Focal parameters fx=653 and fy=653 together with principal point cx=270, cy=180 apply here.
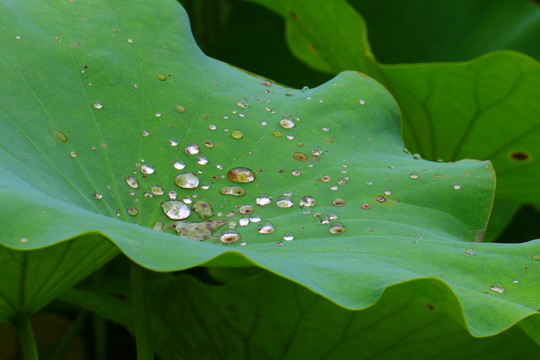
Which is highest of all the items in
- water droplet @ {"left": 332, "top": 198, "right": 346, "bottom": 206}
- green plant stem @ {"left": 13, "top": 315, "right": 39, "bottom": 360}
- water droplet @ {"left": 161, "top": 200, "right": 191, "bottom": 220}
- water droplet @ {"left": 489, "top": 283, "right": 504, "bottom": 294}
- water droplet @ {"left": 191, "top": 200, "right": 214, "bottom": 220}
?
water droplet @ {"left": 489, "top": 283, "right": 504, "bottom": 294}

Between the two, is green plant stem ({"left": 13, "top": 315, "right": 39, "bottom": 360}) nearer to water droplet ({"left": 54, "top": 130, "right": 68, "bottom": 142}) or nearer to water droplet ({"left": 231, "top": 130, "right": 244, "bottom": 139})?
water droplet ({"left": 54, "top": 130, "right": 68, "bottom": 142})

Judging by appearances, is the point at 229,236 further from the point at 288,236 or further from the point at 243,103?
the point at 243,103

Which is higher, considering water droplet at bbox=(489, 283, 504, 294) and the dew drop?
water droplet at bbox=(489, 283, 504, 294)

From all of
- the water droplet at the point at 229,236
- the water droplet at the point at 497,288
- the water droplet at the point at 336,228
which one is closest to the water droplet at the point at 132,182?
the water droplet at the point at 229,236

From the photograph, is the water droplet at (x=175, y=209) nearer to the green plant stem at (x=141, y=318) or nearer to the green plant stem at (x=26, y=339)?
the green plant stem at (x=141, y=318)

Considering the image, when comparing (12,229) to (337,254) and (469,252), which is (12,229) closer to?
(337,254)

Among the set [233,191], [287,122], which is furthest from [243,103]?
[233,191]

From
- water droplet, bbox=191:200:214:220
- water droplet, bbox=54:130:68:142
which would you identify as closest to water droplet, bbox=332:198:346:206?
water droplet, bbox=191:200:214:220

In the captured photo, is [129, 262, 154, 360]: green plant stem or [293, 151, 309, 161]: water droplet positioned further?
[293, 151, 309, 161]: water droplet
